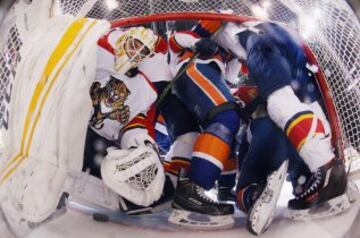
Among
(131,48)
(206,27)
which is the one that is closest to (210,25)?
(206,27)

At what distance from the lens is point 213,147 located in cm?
80

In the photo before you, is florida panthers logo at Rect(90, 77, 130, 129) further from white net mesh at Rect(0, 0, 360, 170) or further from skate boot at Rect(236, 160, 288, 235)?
skate boot at Rect(236, 160, 288, 235)

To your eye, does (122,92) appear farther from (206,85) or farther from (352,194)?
(352,194)

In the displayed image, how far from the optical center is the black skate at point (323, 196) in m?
0.78

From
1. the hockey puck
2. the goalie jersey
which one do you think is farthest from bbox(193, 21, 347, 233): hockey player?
the hockey puck

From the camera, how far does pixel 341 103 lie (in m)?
0.82

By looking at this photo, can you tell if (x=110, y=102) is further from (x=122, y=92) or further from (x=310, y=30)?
(x=310, y=30)

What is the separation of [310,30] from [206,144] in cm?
22

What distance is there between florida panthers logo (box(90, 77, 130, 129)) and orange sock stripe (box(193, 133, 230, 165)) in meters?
0.11

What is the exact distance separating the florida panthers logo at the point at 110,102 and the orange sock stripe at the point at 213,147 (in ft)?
0.36

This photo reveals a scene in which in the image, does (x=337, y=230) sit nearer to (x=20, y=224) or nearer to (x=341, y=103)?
(x=341, y=103)

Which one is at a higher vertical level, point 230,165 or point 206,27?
point 206,27

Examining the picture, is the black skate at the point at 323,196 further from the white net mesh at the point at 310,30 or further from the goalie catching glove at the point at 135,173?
the goalie catching glove at the point at 135,173

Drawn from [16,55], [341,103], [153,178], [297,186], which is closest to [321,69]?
[341,103]
